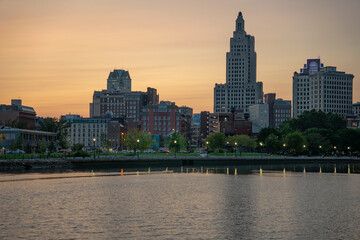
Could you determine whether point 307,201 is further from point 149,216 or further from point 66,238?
point 66,238

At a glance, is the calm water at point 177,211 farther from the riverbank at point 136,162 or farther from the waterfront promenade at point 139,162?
the waterfront promenade at point 139,162

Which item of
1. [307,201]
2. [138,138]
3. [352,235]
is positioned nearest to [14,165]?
[138,138]

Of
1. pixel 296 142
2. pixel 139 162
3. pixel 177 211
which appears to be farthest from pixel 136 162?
pixel 177 211

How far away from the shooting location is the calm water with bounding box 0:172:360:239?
1706 inches

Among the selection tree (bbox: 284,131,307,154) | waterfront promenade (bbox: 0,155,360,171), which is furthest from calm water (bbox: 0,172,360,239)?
Result: tree (bbox: 284,131,307,154)

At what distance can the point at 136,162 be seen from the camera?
5650 inches

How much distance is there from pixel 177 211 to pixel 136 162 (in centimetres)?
8974

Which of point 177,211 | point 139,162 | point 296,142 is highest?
point 296,142

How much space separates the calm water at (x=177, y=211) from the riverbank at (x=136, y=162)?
38.3 m

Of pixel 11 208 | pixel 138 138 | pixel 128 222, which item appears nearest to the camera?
pixel 128 222

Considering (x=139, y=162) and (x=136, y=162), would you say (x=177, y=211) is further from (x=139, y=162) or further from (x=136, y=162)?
(x=139, y=162)

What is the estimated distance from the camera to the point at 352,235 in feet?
140

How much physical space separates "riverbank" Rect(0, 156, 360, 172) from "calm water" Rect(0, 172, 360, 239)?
126ft

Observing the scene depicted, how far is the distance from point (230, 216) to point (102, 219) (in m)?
12.6
